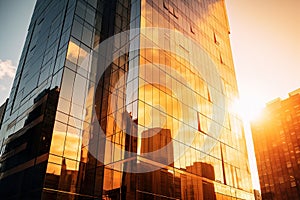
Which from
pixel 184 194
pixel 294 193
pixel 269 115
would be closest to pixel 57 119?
pixel 184 194

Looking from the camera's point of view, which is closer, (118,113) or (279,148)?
(118,113)

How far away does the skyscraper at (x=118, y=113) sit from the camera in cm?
2305

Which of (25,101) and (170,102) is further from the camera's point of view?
(25,101)

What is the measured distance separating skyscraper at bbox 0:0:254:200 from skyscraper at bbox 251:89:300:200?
7955 centimetres

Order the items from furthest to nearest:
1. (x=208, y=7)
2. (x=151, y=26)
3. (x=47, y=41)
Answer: (x=208, y=7)
(x=47, y=41)
(x=151, y=26)

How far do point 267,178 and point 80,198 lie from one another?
10767 centimetres

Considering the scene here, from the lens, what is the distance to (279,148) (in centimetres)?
11106

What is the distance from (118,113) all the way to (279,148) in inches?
4162

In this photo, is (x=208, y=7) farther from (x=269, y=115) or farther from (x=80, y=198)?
(x=269, y=115)

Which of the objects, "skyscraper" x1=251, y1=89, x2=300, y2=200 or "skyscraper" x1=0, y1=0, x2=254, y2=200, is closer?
"skyscraper" x1=0, y1=0, x2=254, y2=200

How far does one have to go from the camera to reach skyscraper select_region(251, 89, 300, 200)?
336 ft

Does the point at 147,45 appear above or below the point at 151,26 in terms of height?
below

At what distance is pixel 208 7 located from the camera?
158 ft

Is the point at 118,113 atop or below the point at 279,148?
below
